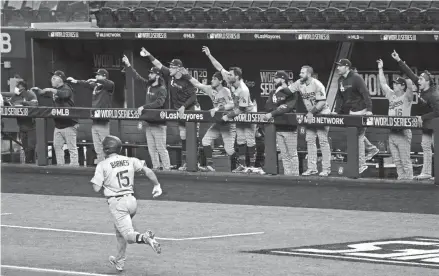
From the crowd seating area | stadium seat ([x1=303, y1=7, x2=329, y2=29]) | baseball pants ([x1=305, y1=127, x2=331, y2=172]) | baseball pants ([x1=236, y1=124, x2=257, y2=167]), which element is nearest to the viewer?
baseball pants ([x1=305, y1=127, x2=331, y2=172])

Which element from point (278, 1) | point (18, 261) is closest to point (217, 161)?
point (278, 1)

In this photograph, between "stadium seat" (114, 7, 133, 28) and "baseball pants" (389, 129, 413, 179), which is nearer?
"baseball pants" (389, 129, 413, 179)

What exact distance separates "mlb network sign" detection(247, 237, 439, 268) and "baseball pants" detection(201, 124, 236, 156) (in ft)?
17.3

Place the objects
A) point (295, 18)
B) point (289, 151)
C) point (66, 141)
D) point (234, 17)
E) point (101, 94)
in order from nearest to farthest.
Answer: point (289, 151), point (66, 141), point (101, 94), point (295, 18), point (234, 17)

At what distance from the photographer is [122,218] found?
10.9 m

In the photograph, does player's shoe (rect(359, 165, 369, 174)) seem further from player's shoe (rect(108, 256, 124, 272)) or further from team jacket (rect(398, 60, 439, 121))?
player's shoe (rect(108, 256, 124, 272))

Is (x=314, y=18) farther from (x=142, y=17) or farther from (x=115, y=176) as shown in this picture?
(x=115, y=176)

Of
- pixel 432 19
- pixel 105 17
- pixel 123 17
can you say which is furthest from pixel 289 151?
pixel 105 17

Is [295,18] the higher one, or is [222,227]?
[295,18]

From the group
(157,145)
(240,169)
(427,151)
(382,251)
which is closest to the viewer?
(382,251)

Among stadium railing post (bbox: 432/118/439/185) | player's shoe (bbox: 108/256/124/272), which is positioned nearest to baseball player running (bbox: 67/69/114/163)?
stadium railing post (bbox: 432/118/439/185)

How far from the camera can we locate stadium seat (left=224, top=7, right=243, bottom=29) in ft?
66.7

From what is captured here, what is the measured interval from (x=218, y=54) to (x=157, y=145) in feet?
12.1

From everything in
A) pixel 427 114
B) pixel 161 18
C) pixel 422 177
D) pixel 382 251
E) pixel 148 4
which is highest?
pixel 148 4
